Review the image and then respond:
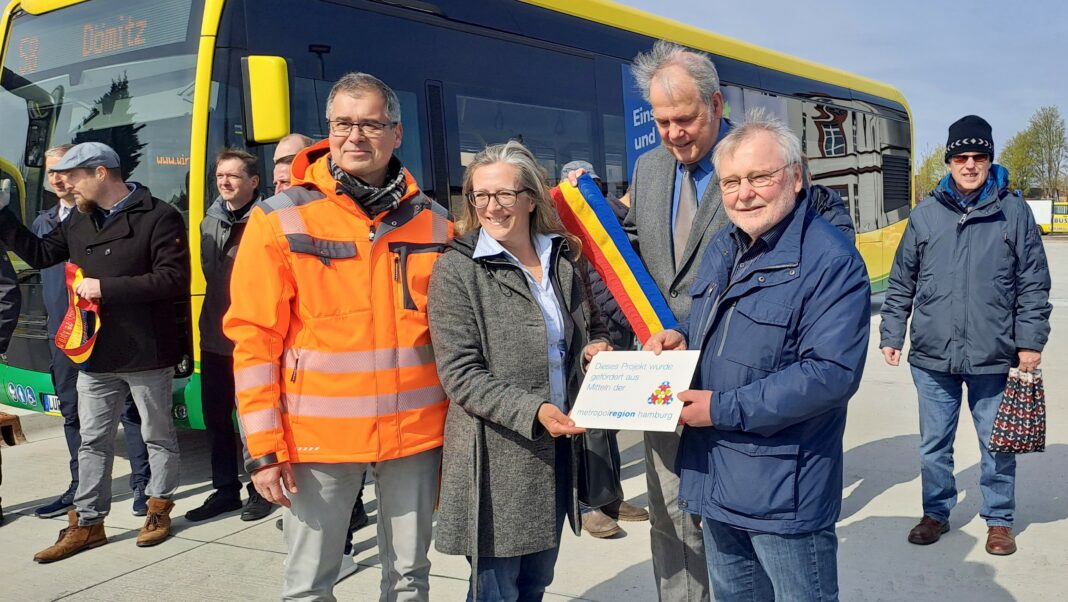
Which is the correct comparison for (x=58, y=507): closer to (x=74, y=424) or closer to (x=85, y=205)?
(x=74, y=424)

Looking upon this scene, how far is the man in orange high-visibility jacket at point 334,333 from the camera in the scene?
232 cm

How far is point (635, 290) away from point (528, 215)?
17.5 inches

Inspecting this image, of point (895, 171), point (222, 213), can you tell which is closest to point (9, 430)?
point (222, 213)

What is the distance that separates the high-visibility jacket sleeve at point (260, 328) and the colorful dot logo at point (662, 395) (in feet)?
3.35

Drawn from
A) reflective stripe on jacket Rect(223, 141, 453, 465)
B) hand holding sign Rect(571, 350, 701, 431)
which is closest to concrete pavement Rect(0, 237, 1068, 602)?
reflective stripe on jacket Rect(223, 141, 453, 465)

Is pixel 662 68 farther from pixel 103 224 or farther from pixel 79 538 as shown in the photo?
pixel 79 538

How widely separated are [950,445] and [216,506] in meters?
3.79

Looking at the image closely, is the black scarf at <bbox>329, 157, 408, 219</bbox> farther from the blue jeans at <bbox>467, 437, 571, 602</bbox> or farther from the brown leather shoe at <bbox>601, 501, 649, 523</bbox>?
the brown leather shoe at <bbox>601, 501, 649, 523</bbox>

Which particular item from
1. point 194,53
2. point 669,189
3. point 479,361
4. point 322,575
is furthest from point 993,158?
point 194,53

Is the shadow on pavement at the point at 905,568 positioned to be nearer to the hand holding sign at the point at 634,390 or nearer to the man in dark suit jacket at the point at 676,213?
the man in dark suit jacket at the point at 676,213

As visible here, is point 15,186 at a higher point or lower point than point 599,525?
higher

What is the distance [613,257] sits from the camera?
270 cm

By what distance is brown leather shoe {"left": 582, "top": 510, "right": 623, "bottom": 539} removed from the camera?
418 centimetres

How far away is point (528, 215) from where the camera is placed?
97.6 inches
